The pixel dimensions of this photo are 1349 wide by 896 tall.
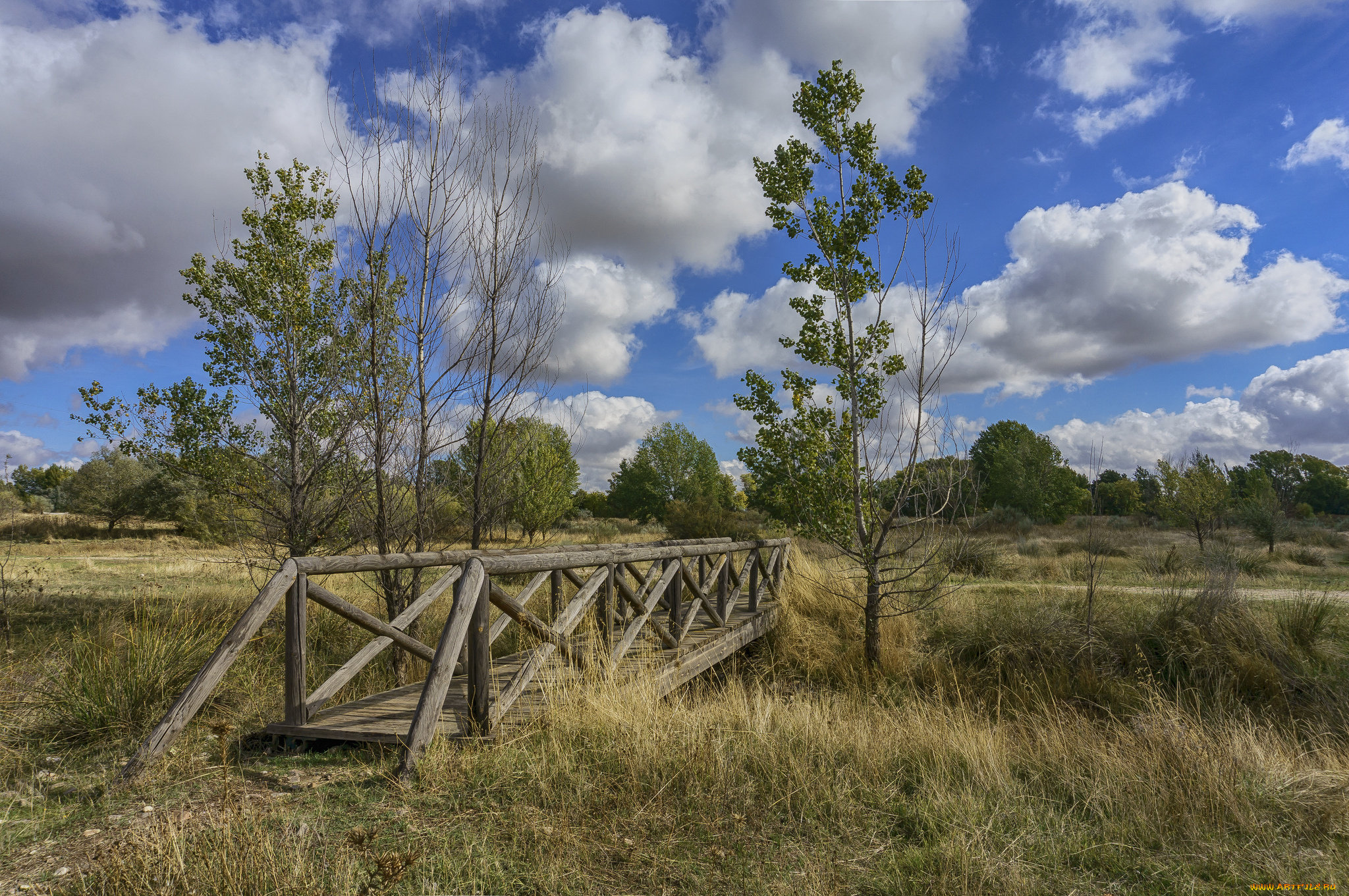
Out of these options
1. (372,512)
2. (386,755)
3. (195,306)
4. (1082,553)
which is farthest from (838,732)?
(1082,553)

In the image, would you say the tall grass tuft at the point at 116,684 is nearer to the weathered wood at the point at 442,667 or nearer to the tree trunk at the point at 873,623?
the weathered wood at the point at 442,667

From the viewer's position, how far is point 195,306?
9172 mm

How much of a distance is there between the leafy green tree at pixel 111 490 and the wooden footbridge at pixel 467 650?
40.0 m

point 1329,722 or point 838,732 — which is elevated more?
point 838,732

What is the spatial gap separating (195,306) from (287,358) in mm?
1714

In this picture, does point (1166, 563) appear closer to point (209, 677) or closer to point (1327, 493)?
point (209, 677)

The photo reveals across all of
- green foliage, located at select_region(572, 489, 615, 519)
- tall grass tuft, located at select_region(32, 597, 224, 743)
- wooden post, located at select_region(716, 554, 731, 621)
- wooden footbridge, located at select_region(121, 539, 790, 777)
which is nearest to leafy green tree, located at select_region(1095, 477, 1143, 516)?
wooden post, located at select_region(716, 554, 731, 621)

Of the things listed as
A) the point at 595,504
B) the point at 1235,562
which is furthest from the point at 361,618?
the point at 595,504

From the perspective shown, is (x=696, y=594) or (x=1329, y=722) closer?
(x=1329, y=722)

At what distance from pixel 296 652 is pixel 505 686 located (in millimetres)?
1699

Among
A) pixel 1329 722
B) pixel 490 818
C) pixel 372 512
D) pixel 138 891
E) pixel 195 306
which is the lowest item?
pixel 1329 722

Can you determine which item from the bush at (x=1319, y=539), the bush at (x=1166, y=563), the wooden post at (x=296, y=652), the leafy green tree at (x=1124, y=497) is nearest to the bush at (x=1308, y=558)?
the bush at (x=1319, y=539)

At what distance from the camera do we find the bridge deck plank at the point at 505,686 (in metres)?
4.51

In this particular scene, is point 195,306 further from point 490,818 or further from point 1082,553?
point 1082,553
